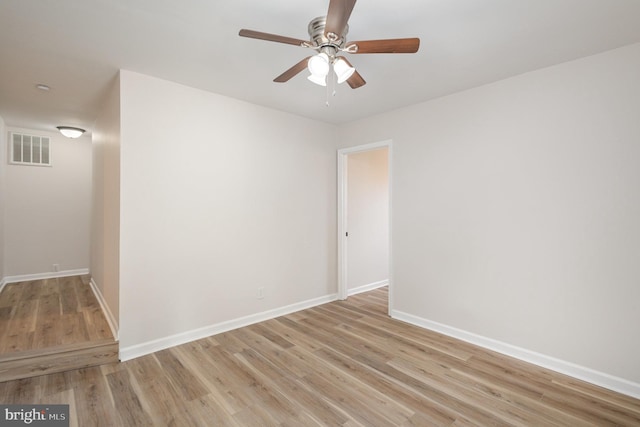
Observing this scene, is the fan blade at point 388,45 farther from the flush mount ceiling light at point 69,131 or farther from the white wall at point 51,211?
the white wall at point 51,211

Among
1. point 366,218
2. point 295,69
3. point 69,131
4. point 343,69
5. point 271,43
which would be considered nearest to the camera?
point 343,69

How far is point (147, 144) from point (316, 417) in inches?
108

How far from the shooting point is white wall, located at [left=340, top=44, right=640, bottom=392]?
2.27 meters

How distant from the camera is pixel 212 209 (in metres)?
3.26

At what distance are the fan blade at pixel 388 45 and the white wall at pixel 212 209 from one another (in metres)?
2.05

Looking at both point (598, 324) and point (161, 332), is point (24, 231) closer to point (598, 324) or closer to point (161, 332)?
→ point (161, 332)

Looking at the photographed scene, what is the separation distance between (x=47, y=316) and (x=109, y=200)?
149 cm

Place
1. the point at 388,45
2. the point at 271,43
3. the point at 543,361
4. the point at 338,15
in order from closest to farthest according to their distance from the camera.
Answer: the point at 338,15 → the point at 388,45 → the point at 271,43 → the point at 543,361

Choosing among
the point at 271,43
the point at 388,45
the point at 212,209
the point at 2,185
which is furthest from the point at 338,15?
the point at 2,185

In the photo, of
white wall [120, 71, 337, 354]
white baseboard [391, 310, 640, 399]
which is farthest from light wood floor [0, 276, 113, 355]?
white baseboard [391, 310, 640, 399]

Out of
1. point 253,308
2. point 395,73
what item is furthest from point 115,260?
point 395,73

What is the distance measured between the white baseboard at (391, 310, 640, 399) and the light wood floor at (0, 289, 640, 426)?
0.25 feet

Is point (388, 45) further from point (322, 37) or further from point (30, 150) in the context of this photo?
point (30, 150)

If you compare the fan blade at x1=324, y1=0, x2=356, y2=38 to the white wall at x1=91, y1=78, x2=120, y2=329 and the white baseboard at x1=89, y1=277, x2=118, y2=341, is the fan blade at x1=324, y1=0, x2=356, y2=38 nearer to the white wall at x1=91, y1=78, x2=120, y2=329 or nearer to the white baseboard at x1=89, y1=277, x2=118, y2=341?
the white wall at x1=91, y1=78, x2=120, y2=329
